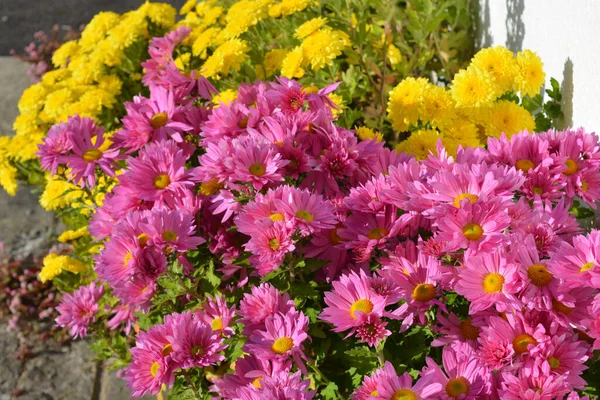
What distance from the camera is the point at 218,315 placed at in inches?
57.2

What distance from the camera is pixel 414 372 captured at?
132 cm

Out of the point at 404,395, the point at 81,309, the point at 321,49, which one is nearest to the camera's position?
the point at 404,395

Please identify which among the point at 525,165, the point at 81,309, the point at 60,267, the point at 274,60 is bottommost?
the point at 60,267

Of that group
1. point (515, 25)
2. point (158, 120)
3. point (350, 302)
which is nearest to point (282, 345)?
point (350, 302)

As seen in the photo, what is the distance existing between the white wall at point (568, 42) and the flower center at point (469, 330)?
0.71 meters

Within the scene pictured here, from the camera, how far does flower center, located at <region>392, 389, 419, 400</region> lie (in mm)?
1043

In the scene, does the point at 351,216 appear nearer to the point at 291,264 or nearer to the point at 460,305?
the point at 291,264

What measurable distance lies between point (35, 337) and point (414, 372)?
238 cm

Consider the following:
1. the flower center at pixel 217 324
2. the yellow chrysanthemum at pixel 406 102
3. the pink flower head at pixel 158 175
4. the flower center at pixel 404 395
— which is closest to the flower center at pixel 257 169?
the pink flower head at pixel 158 175

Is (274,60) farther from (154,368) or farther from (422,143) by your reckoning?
(154,368)

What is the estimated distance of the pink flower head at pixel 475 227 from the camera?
3.78ft

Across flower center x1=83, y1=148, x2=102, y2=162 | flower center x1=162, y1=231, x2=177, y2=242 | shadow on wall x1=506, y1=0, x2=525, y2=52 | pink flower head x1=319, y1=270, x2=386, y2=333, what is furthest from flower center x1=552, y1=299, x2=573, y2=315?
shadow on wall x1=506, y1=0, x2=525, y2=52

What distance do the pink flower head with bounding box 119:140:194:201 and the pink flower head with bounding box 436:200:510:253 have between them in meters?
0.64

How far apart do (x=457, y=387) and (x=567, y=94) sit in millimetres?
1129
